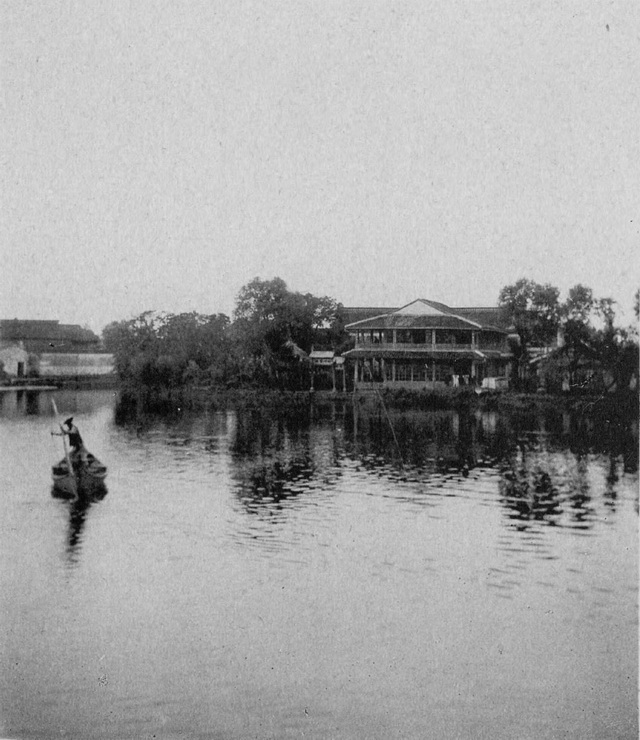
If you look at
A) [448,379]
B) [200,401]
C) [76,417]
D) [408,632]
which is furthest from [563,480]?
[76,417]

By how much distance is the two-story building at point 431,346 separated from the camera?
1014 centimetres

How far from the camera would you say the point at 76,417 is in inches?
652

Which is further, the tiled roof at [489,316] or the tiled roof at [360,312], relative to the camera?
the tiled roof at [360,312]

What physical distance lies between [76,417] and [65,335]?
4.93m

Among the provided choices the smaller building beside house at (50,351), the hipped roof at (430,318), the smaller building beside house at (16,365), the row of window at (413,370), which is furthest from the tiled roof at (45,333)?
the row of window at (413,370)

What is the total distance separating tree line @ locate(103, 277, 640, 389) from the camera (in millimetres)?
7125

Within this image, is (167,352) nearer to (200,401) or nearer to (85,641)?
(200,401)

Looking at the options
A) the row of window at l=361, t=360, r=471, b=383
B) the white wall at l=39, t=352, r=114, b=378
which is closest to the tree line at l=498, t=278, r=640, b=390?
the row of window at l=361, t=360, r=471, b=383

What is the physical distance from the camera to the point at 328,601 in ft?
22.4

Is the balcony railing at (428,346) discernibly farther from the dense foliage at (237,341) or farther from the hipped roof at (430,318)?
the dense foliage at (237,341)

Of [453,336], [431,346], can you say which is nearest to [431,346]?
[431,346]

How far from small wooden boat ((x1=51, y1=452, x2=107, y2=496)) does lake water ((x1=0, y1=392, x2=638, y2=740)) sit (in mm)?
290

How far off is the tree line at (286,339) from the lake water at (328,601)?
4.17ft

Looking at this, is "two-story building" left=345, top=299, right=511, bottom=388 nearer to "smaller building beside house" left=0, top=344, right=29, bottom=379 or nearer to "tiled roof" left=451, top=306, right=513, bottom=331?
"tiled roof" left=451, top=306, right=513, bottom=331
